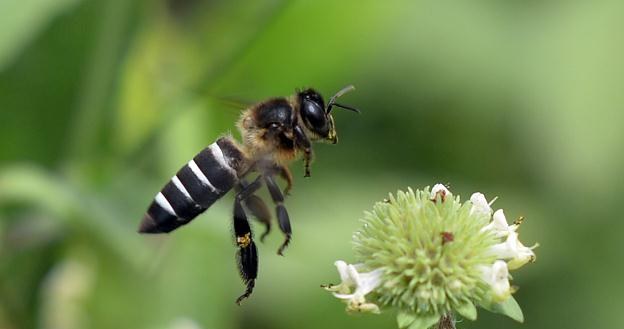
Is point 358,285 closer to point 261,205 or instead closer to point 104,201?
point 261,205

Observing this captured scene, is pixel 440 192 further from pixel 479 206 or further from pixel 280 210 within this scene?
pixel 280 210

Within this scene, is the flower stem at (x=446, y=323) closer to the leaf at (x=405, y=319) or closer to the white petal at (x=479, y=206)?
the leaf at (x=405, y=319)

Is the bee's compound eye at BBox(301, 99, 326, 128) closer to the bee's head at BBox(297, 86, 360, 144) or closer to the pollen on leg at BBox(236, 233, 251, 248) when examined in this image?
the bee's head at BBox(297, 86, 360, 144)

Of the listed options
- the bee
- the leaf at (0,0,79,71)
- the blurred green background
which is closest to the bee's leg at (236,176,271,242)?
the bee

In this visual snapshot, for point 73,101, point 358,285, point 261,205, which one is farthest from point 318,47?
point 358,285

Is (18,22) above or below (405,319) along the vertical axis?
above

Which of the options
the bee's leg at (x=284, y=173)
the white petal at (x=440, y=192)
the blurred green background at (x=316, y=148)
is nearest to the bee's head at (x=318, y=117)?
the bee's leg at (x=284, y=173)

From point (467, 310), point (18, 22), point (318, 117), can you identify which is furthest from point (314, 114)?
point (18, 22)
